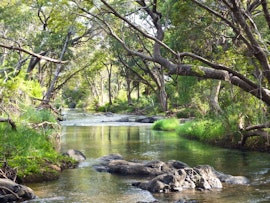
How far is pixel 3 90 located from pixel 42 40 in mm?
17657

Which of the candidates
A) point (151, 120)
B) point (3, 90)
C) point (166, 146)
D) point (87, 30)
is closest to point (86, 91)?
point (151, 120)

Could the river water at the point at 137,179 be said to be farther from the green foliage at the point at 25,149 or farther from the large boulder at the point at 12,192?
the green foliage at the point at 25,149

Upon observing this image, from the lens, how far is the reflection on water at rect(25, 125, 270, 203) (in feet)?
38.2

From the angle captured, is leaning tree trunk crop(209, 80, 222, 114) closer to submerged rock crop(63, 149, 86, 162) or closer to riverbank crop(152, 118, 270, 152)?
riverbank crop(152, 118, 270, 152)

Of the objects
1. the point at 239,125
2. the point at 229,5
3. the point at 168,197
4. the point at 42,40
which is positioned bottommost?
the point at 168,197

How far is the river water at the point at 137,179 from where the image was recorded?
38.0 ft

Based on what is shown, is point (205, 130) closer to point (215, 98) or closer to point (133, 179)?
point (215, 98)

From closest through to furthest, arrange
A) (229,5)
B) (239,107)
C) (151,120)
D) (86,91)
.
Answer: (229,5) < (239,107) < (151,120) < (86,91)

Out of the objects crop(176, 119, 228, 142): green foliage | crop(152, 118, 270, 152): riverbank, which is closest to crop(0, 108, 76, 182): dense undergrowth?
crop(152, 118, 270, 152): riverbank

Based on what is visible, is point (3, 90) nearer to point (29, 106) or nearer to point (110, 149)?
point (29, 106)

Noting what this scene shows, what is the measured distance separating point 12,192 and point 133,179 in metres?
4.57

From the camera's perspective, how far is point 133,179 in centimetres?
1435

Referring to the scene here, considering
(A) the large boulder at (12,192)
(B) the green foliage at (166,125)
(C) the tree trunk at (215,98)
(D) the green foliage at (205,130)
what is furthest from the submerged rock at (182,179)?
(B) the green foliage at (166,125)

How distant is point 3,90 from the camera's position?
12.6m
